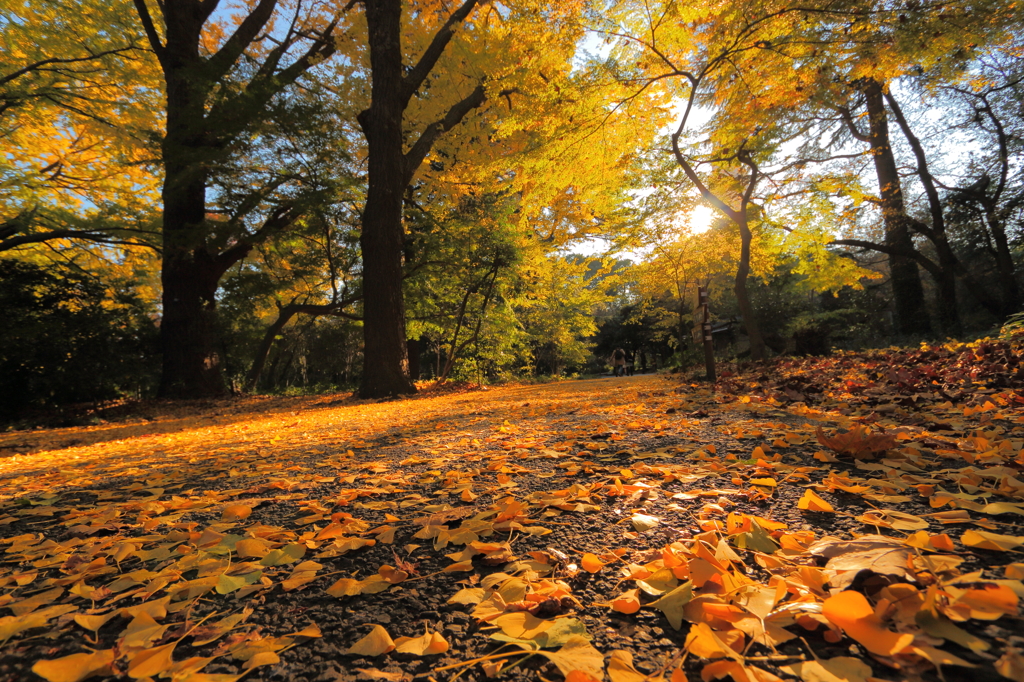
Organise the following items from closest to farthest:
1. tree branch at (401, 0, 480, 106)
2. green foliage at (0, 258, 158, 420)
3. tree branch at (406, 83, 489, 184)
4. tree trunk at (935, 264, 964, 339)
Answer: green foliage at (0, 258, 158, 420)
tree branch at (401, 0, 480, 106)
tree branch at (406, 83, 489, 184)
tree trunk at (935, 264, 964, 339)

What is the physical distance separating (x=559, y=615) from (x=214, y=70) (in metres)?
9.67

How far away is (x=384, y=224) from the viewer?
6945 millimetres

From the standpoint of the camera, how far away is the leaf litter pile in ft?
2.26

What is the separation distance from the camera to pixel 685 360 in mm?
11344

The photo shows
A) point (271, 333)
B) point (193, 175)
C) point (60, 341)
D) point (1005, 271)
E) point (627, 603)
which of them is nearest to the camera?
point (627, 603)

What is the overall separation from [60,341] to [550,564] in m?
9.31

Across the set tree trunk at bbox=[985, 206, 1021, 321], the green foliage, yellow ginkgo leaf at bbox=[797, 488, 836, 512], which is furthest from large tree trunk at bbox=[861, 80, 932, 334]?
the green foliage

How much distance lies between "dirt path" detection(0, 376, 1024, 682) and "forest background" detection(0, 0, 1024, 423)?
5391 millimetres

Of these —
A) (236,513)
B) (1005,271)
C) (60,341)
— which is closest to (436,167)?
(60,341)

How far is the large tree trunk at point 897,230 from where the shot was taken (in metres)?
10.5

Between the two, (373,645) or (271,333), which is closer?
(373,645)

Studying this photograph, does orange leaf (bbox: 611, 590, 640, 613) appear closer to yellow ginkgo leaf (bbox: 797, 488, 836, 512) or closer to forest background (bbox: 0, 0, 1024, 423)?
yellow ginkgo leaf (bbox: 797, 488, 836, 512)

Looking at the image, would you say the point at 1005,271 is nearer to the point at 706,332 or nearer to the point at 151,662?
the point at 706,332

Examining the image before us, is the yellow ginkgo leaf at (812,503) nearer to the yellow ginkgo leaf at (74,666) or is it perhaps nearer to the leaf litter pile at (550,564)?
the leaf litter pile at (550,564)
